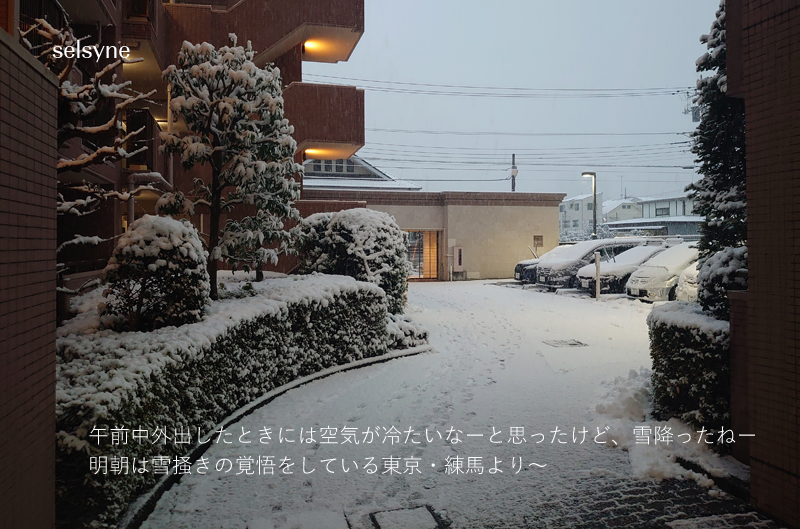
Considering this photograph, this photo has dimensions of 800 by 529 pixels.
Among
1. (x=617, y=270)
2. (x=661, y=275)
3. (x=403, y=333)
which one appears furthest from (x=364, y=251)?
(x=617, y=270)

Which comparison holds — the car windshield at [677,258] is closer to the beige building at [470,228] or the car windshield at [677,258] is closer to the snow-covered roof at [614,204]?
the beige building at [470,228]

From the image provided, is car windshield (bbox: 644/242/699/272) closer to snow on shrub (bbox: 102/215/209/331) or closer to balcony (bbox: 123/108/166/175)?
snow on shrub (bbox: 102/215/209/331)

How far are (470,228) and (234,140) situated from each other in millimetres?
18377

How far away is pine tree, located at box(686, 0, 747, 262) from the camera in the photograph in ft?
16.8

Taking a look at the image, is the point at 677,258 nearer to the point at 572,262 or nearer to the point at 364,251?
the point at 572,262

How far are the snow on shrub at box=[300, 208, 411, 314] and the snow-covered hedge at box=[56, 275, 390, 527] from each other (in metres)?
1.61

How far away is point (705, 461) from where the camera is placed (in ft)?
14.0

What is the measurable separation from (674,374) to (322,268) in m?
6.95

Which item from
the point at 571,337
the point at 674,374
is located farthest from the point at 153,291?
the point at 571,337

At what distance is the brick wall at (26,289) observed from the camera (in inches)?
99.0

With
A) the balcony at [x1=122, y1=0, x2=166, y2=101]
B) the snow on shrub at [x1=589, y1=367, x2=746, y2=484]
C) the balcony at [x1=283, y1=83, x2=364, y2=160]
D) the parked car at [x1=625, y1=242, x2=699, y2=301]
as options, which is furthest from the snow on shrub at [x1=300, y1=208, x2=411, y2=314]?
the parked car at [x1=625, y1=242, x2=699, y2=301]

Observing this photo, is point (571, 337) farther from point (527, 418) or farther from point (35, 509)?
point (35, 509)

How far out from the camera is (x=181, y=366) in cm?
444

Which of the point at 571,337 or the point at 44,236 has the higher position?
the point at 44,236
